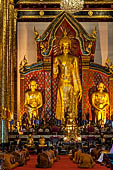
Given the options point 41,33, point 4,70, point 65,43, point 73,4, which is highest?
point 41,33

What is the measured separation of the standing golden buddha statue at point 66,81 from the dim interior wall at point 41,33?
61.8 inches

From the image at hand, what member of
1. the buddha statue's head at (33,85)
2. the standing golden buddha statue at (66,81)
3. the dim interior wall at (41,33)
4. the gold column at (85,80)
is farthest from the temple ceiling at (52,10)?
the buddha statue's head at (33,85)

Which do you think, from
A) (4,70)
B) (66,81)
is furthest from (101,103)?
(4,70)

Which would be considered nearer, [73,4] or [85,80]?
[73,4]

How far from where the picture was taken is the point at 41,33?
1725cm

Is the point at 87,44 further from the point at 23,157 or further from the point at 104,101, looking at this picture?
the point at 23,157

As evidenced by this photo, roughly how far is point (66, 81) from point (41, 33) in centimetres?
268

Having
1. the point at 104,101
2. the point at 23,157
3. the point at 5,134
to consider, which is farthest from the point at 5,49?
the point at 23,157

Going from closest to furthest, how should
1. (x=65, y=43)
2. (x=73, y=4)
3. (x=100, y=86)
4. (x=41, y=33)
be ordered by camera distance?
(x=73, y=4), (x=65, y=43), (x=100, y=86), (x=41, y=33)

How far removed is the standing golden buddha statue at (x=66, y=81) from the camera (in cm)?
1573

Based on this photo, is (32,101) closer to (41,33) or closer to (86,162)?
(41,33)

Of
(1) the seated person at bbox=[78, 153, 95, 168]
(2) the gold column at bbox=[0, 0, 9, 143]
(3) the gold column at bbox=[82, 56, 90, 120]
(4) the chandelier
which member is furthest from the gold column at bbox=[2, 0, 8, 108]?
(1) the seated person at bbox=[78, 153, 95, 168]

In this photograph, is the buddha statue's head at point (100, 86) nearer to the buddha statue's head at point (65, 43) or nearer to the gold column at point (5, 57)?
the buddha statue's head at point (65, 43)

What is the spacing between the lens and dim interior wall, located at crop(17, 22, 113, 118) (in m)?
17.1
